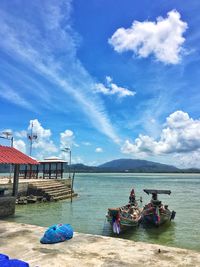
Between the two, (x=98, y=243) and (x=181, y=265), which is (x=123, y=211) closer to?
(x=98, y=243)

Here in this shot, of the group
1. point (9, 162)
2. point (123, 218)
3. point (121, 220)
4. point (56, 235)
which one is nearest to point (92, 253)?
point (56, 235)

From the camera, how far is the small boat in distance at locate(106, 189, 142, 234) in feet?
56.4

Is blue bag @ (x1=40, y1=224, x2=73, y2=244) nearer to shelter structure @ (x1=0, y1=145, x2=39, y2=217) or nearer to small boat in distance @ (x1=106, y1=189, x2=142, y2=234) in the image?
small boat in distance @ (x1=106, y1=189, x2=142, y2=234)

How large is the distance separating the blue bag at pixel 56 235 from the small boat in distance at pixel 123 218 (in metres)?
5.19

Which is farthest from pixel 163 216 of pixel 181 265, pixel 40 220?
pixel 181 265

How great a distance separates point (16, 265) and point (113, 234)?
1124cm

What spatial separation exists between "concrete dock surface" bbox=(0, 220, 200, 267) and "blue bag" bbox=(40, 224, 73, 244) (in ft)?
0.70

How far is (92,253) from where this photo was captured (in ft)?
34.3

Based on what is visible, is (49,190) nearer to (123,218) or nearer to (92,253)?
Result: (123,218)

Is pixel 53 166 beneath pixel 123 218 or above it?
above

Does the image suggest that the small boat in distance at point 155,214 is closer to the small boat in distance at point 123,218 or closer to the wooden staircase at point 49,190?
the small boat in distance at point 123,218

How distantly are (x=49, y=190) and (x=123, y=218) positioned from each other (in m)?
18.2

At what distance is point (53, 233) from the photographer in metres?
11.8

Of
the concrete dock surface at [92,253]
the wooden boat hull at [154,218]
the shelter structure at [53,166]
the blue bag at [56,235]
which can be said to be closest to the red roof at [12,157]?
the concrete dock surface at [92,253]
